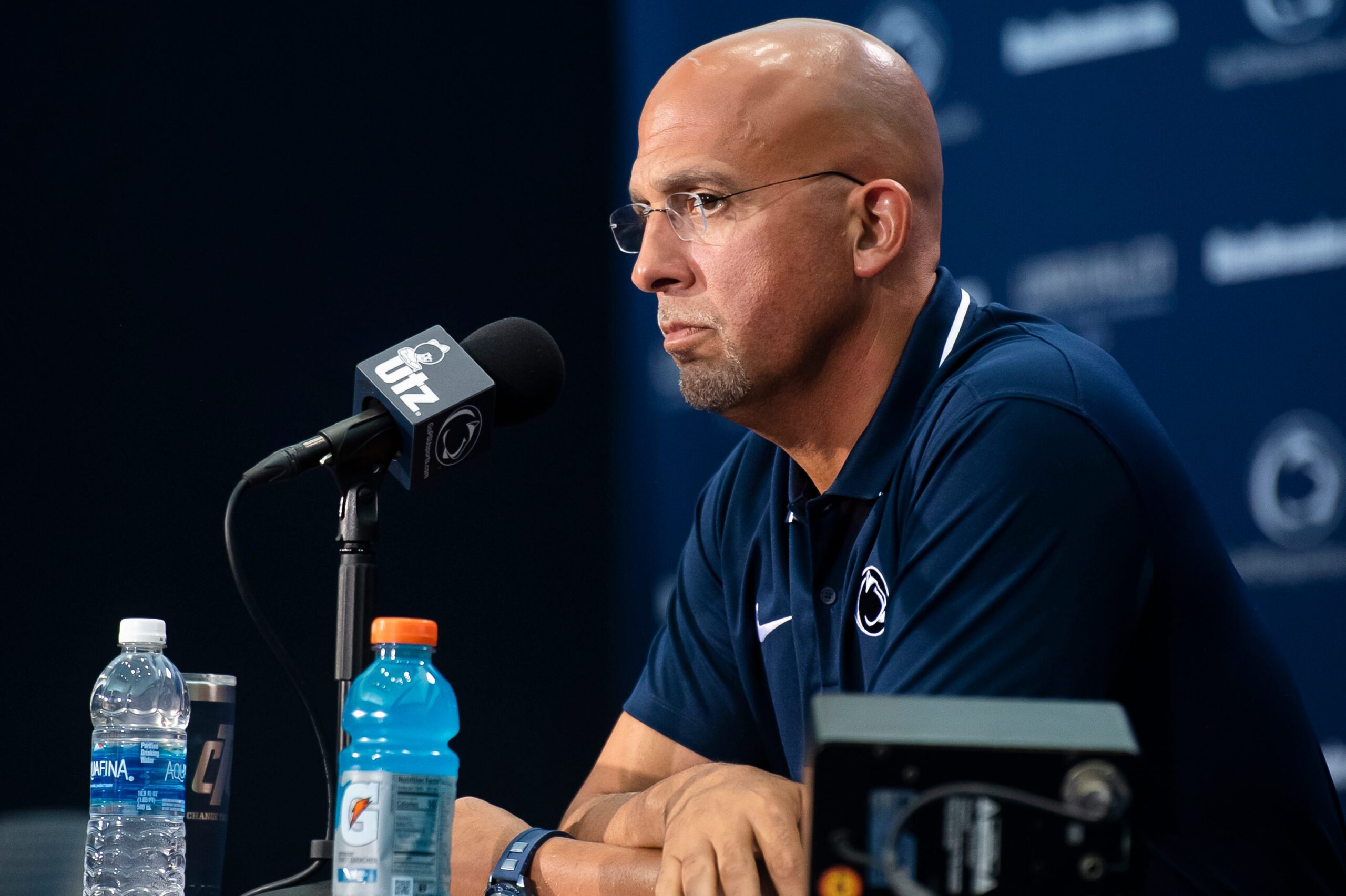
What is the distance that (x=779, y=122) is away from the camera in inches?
69.9

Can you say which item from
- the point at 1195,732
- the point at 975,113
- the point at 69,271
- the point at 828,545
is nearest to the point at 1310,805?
the point at 1195,732

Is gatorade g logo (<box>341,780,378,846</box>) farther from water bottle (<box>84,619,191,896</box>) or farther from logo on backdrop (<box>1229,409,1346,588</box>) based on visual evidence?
logo on backdrop (<box>1229,409,1346,588</box>)

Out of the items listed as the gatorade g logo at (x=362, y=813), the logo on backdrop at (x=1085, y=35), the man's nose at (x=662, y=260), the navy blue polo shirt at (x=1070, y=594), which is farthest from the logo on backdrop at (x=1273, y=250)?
the gatorade g logo at (x=362, y=813)

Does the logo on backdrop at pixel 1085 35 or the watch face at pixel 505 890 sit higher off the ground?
the logo on backdrop at pixel 1085 35

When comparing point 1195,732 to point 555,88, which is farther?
point 555,88

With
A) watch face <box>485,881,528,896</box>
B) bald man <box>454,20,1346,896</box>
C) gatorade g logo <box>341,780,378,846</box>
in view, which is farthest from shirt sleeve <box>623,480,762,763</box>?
gatorade g logo <box>341,780,378,846</box>

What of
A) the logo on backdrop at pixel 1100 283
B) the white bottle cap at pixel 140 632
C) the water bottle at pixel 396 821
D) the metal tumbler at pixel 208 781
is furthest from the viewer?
the logo on backdrop at pixel 1100 283

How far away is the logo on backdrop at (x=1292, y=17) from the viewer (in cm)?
258

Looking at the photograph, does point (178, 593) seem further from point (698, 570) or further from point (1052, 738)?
point (1052, 738)

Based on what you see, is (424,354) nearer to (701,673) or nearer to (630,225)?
(630,225)

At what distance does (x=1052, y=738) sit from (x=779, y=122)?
1265 millimetres

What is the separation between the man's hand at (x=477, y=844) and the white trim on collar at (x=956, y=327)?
0.75 metres

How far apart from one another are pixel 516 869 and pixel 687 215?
85 centimetres

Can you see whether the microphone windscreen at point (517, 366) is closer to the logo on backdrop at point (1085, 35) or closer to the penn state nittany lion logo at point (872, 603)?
the penn state nittany lion logo at point (872, 603)
